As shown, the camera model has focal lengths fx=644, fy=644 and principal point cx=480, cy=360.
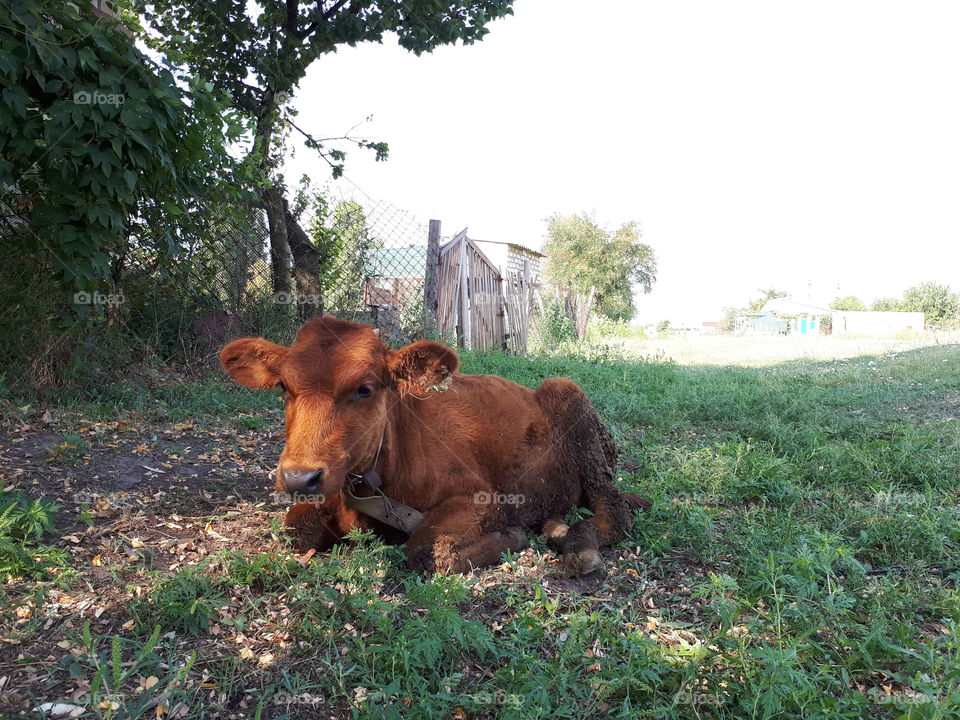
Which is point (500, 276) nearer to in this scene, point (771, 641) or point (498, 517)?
point (498, 517)

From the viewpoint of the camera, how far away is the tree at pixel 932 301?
58.7 meters

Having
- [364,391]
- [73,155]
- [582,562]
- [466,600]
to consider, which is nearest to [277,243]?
[73,155]

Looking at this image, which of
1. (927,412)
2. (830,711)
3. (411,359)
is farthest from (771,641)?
(927,412)

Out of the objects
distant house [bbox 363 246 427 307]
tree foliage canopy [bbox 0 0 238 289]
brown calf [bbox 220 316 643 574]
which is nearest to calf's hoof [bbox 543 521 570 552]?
brown calf [bbox 220 316 643 574]

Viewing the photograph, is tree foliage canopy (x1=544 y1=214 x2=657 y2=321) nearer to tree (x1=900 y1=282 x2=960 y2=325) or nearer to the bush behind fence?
the bush behind fence

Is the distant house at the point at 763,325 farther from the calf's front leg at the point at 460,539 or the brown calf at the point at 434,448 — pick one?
the calf's front leg at the point at 460,539

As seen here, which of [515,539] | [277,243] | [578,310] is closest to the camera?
[515,539]

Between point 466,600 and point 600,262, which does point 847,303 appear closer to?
point 600,262

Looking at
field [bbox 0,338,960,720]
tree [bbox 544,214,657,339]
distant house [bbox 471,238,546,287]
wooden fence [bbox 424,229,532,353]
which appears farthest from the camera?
tree [bbox 544,214,657,339]

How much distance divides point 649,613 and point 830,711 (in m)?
0.98

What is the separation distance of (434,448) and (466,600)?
40.9 inches

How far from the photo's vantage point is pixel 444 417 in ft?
12.9

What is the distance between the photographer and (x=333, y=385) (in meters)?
3.12

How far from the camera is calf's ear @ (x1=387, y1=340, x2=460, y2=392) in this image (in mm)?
Answer: 3412
